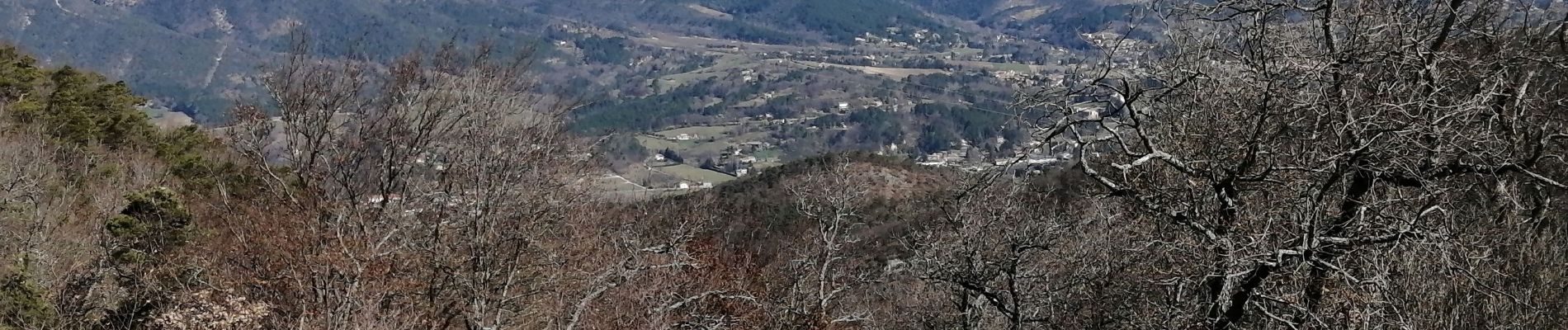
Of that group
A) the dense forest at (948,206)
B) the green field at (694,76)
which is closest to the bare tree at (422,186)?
the dense forest at (948,206)

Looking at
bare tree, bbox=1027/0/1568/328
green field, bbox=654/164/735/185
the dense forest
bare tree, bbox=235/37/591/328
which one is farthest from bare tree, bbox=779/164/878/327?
green field, bbox=654/164/735/185

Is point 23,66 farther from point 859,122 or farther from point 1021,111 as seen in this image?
point 859,122

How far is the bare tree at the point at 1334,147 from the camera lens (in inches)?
164

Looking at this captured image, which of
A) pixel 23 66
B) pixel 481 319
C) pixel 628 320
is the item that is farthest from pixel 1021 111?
pixel 23 66

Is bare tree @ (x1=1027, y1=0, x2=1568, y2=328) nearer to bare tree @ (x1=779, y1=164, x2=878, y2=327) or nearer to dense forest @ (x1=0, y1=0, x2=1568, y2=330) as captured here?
dense forest @ (x1=0, y1=0, x2=1568, y2=330)

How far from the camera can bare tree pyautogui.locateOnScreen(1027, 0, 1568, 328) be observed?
13.7 ft

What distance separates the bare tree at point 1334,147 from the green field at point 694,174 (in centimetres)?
7468

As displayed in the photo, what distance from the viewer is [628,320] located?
13.8 meters

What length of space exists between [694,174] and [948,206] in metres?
75.1

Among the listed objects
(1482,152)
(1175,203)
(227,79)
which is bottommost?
(227,79)

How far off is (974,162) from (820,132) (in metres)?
115

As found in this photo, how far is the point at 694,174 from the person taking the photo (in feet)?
282

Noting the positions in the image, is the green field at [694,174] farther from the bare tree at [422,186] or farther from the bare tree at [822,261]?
the bare tree at [422,186]

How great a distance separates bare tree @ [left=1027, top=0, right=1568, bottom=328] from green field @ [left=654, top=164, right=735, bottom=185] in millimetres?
74682
